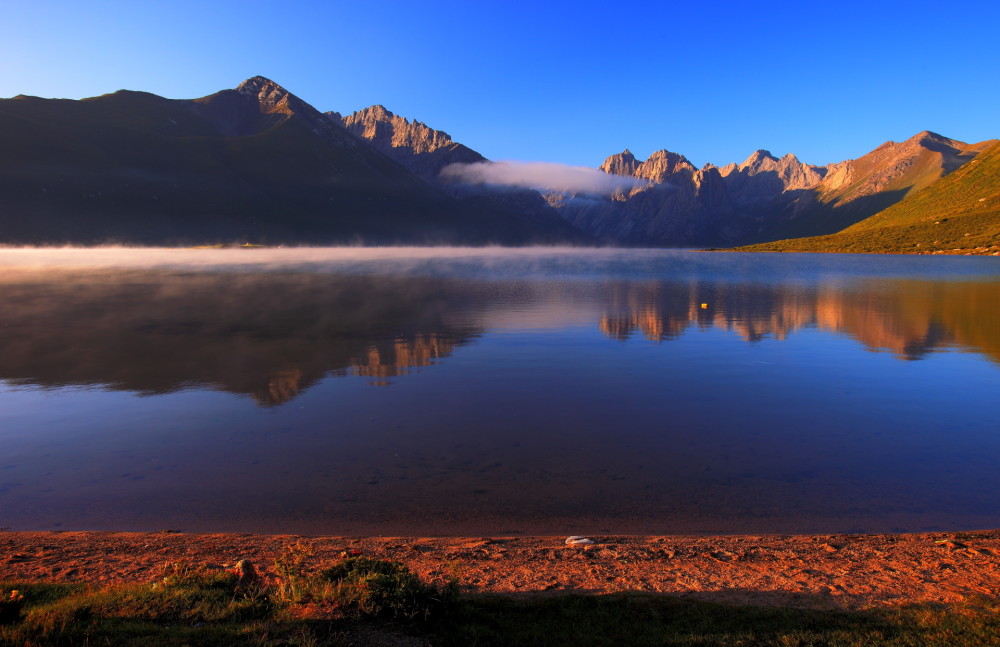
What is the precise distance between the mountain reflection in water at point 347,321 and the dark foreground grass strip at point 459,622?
43.4ft

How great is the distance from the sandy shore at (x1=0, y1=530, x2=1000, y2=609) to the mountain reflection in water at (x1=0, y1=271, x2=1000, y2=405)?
10532 mm

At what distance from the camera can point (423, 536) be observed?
11492 millimetres

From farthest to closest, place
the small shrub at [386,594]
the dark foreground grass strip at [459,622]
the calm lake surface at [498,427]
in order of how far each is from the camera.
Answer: the calm lake surface at [498,427] → the small shrub at [386,594] → the dark foreground grass strip at [459,622]

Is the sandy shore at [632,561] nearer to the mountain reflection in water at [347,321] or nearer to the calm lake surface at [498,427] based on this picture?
the calm lake surface at [498,427]

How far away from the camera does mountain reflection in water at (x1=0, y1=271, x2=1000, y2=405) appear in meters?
26.0

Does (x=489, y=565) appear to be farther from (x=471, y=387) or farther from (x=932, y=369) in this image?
(x=932, y=369)

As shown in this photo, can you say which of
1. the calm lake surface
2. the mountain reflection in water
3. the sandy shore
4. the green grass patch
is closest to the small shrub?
the green grass patch

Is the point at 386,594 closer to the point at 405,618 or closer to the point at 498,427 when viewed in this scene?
the point at 405,618

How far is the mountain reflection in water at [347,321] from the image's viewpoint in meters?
26.0

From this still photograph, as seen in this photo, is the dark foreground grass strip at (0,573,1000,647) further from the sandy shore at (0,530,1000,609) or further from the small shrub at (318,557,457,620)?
the sandy shore at (0,530,1000,609)

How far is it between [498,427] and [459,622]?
10067 mm

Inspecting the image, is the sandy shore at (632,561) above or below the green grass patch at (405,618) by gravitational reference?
below

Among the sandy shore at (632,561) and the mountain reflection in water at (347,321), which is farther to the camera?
the mountain reflection in water at (347,321)

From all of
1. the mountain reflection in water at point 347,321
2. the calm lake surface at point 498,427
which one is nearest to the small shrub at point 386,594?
the calm lake surface at point 498,427
